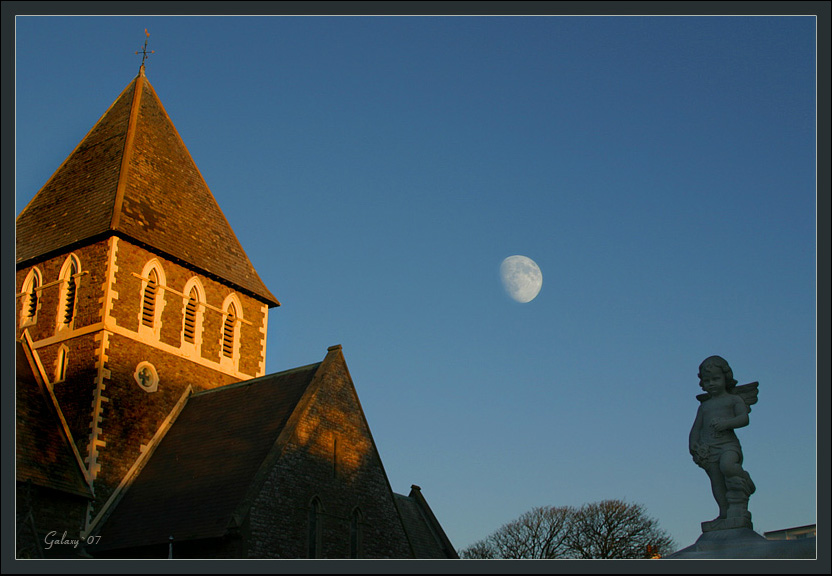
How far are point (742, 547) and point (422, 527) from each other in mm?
19819

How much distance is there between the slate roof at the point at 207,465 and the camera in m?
21.1

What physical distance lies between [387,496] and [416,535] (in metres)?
4.86

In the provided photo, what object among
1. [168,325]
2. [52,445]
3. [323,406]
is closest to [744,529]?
[323,406]

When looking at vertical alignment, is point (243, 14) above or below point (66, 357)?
above

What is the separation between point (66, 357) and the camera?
85.7 feet

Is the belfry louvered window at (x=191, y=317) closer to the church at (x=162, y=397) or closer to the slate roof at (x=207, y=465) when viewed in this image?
the church at (x=162, y=397)

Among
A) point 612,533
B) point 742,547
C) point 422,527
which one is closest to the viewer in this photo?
point 742,547

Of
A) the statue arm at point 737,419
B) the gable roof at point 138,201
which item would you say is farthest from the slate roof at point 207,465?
the statue arm at point 737,419

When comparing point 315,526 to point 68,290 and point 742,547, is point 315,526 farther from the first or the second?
point 742,547

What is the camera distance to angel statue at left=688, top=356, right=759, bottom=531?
36.8ft

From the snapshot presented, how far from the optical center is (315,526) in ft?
71.5

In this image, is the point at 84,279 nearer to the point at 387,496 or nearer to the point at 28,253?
the point at 28,253

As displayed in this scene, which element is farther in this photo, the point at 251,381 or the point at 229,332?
the point at 229,332

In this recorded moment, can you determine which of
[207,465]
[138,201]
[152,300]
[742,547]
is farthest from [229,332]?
[742,547]
